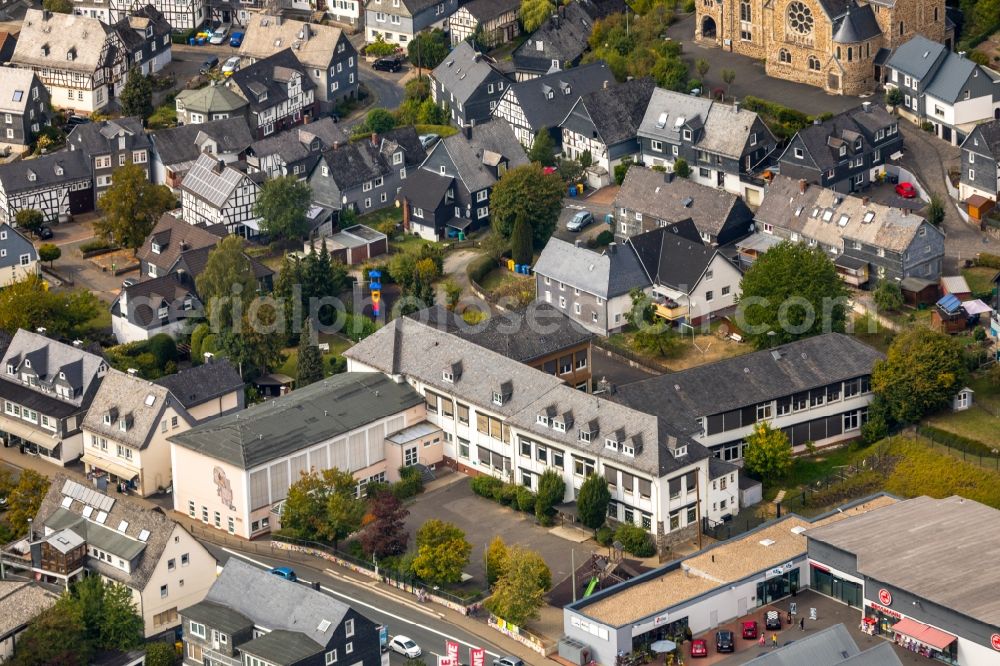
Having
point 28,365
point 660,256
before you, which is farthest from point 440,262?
point 28,365

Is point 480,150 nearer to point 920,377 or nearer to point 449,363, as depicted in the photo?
point 449,363

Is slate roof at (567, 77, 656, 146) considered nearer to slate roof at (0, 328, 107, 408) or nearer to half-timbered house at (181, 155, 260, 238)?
half-timbered house at (181, 155, 260, 238)

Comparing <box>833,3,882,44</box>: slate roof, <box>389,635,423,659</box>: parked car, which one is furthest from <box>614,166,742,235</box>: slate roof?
<box>389,635,423,659</box>: parked car

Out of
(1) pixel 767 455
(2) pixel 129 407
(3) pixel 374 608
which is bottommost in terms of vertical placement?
(3) pixel 374 608

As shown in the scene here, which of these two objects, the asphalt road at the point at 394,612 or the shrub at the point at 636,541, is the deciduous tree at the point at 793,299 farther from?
the asphalt road at the point at 394,612

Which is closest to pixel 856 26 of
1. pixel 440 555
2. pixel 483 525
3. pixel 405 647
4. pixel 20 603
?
pixel 483 525

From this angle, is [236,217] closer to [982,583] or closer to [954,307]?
[954,307]

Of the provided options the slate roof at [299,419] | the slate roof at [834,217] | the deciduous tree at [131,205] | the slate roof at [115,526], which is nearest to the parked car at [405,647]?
the slate roof at [115,526]
